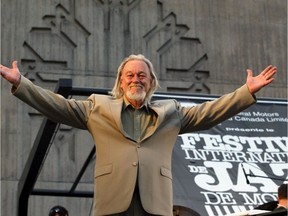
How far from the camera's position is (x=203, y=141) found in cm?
903

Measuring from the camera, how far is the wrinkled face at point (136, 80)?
419cm

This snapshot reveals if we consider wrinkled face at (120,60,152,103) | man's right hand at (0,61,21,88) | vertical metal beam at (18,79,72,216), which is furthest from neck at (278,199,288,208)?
vertical metal beam at (18,79,72,216)

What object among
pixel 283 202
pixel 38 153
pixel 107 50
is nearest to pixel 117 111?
pixel 283 202

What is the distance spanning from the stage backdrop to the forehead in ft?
13.3

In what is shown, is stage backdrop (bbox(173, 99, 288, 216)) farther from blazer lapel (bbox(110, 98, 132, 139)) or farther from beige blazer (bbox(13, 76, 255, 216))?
blazer lapel (bbox(110, 98, 132, 139))

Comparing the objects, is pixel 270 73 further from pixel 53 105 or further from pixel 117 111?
pixel 53 105

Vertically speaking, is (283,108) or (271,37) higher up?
(271,37)

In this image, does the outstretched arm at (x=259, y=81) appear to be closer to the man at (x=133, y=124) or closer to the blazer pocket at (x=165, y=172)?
the man at (x=133, y=124)

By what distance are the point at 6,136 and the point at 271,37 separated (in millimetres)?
5444

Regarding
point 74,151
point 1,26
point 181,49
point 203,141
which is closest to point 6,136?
point 74,151

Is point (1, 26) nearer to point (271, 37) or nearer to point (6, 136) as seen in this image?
point (6, 136)

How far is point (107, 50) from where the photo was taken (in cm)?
1363

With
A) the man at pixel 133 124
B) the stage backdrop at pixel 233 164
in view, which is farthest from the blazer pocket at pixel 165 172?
the stage backdrop at pixel 233 164

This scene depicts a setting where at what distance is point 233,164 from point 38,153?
2305mm
